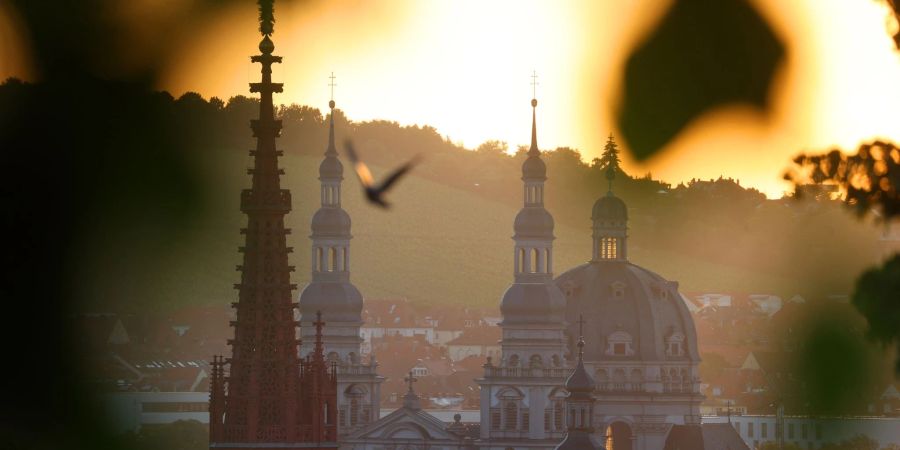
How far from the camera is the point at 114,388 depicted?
50531 mm

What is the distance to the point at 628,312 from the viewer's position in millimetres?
144625

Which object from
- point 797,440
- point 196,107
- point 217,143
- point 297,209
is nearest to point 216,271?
point 217,143

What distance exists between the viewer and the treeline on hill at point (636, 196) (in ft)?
114

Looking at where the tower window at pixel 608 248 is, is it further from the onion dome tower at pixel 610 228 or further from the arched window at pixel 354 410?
the arched window at pixel 354 410

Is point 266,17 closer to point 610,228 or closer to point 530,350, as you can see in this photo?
point 530,350

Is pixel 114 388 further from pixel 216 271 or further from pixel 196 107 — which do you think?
pixel 196 107

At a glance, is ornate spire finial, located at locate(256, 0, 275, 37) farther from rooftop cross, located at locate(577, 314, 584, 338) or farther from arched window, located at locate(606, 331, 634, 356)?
arched window, located at locate(606, 331, 634, 356)

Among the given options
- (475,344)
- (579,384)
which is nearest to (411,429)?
(579,384)

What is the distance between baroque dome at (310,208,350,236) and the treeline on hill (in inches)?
190

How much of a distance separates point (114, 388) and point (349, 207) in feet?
368

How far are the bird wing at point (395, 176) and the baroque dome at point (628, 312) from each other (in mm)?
119115

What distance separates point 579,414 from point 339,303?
21798mm

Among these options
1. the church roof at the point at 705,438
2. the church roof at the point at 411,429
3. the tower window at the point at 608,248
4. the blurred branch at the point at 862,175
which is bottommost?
the blurred branch at the point at 862,175

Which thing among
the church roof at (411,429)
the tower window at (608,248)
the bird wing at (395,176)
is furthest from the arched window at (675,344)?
the bird wing at (395,176)
